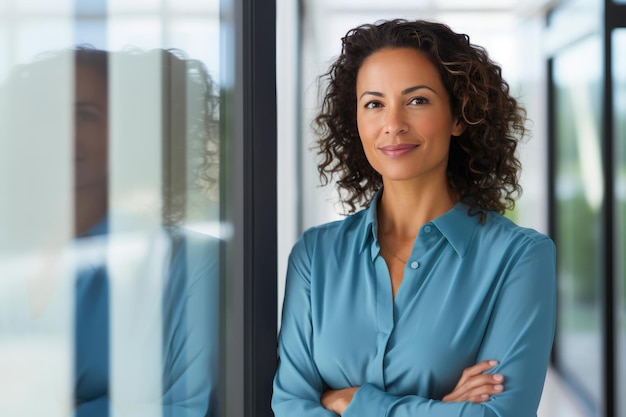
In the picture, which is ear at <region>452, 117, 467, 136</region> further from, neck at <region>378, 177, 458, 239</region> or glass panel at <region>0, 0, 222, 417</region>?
glass panel at <region>0, 0, 222, 417</region>

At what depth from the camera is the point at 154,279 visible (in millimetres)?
1089

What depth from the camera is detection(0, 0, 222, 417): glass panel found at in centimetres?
78

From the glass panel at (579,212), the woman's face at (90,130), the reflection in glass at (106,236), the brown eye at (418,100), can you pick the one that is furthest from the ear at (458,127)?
the glass panel at (579,212)

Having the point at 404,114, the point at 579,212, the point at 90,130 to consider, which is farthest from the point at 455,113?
the point at 579,212

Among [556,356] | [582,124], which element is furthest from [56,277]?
[556,356]

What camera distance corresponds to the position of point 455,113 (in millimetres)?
1451

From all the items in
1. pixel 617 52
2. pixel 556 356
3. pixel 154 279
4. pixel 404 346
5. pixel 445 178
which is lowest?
pixel 556 356

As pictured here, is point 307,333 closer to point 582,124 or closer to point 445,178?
point 445,178

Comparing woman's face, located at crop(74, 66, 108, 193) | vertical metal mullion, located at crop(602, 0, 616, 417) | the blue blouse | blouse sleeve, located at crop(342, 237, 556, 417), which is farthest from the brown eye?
vertical metal mullion, located at crop(602, 0, 616, 417)

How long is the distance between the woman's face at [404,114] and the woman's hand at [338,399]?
431mm

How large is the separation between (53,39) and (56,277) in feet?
0.93

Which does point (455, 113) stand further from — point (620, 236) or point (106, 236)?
point (620, 236)

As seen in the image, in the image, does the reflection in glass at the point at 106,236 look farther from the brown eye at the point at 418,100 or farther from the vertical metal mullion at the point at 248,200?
the brown eye at the point at 418,100

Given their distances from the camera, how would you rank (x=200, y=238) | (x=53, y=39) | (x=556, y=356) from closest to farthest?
1. (x=53, y=39)
2. (x=200, y=238)
3. (x=556, y=356)
